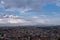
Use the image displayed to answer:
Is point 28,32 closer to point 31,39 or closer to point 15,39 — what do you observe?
point 31,39

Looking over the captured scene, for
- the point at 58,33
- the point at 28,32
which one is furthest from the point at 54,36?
the point at 28,32

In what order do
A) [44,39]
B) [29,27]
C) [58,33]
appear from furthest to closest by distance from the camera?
1. [29,27]
2. [58,33]
3. [44,39]

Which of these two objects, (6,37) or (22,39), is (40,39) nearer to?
(22,39)

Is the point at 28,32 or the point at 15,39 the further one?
the point at 28,32

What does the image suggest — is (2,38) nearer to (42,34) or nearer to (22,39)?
(22,39)

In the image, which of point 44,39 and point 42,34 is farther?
point 42,34

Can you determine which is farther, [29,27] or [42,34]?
[29,27]

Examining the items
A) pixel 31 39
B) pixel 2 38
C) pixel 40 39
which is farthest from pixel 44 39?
pixel 2 38

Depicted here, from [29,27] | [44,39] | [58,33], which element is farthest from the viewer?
[29,27]
